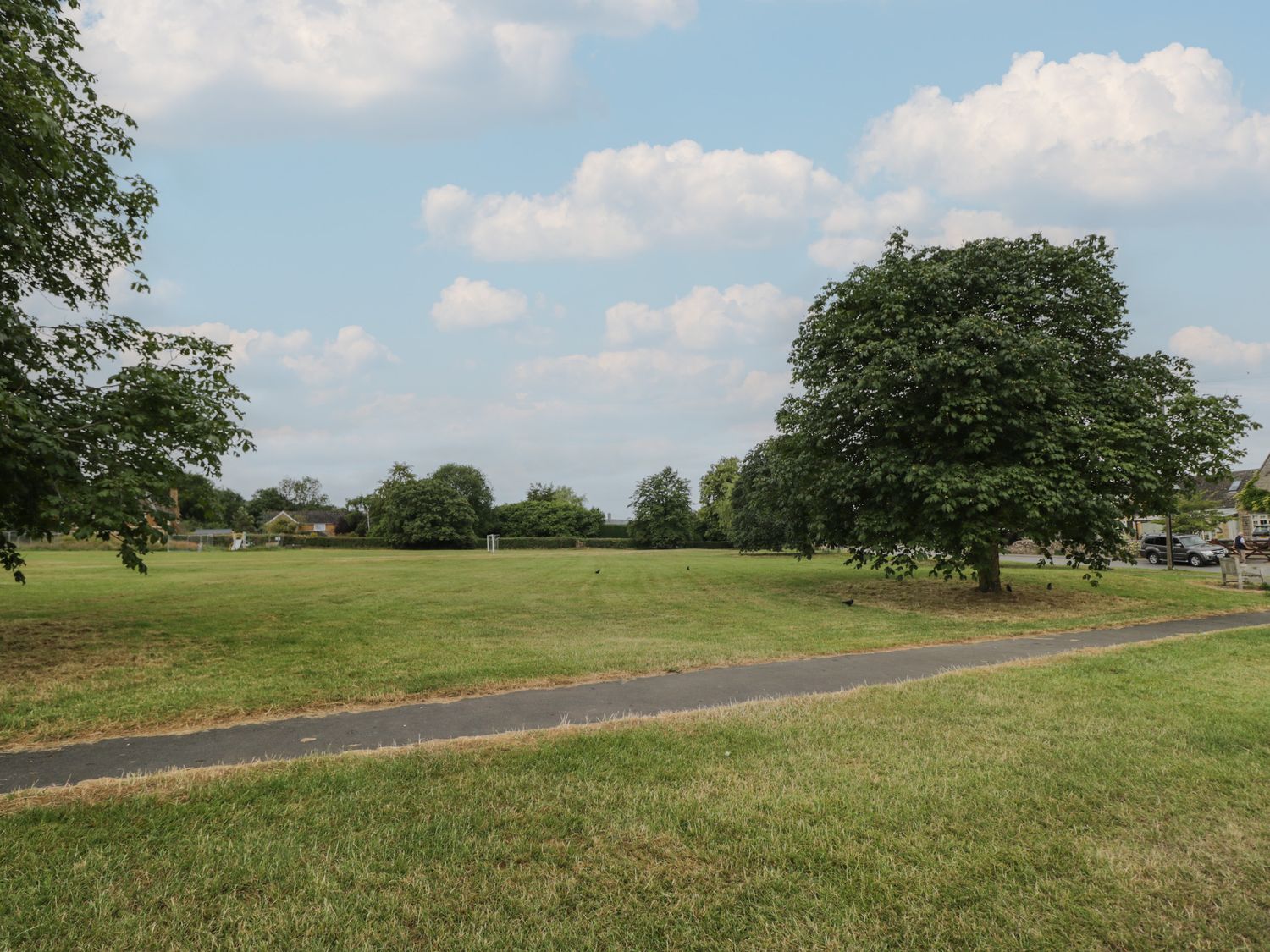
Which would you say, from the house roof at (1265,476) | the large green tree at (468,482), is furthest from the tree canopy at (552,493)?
the house roof at (1265,476)

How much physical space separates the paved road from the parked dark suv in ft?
113

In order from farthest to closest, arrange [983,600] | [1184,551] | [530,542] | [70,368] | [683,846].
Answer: [530,542]
[1184,551]
[983,600]
[70,368]
[683,846]

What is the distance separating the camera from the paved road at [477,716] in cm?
556

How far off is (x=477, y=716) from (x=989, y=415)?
1446 cm

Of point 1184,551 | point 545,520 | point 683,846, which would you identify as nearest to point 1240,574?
point 1184,551

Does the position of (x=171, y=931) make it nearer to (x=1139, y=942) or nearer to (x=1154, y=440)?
(x=1139, y=942)

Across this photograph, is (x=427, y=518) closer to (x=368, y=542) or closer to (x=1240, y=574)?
(x=368, y=542)

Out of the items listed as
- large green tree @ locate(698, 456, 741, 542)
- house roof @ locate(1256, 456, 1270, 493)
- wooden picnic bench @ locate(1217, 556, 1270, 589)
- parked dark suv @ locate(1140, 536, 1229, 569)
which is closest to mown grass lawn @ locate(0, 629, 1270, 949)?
wooden picnic bench @ locate(1217, 556, 1270, 589)

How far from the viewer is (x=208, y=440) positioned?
10148mm

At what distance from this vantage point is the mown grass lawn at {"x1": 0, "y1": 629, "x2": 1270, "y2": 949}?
311 cm

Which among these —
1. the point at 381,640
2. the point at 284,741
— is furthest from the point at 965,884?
the point at 381,640

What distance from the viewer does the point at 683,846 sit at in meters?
3.83

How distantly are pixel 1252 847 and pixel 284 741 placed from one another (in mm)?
7111

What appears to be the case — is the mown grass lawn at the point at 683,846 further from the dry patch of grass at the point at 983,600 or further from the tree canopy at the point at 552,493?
the tree canopy at the point at 552,493
